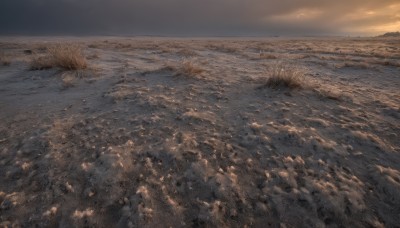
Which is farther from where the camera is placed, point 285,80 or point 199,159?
point 285,80

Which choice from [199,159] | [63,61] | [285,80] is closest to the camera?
[199,159]

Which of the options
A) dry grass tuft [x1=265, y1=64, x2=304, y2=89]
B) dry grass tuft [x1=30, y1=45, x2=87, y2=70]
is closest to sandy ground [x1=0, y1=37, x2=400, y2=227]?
dry grass tuft [x1=265, y1=64, x2=304, y2=89]

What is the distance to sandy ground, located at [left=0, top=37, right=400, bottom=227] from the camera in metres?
1.77

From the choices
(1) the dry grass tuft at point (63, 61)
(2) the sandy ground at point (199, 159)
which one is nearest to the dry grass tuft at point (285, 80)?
(2) the sandy ground at point (199, 159)

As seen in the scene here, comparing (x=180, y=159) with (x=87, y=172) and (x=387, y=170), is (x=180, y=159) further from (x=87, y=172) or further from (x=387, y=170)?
(x=387, y=170)

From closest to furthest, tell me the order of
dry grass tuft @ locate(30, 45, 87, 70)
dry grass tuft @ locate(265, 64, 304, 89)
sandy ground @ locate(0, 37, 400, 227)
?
sandy ground @ locate(0, 37, 400, 227) → dry grass tuft @ locate(265, 64, 304, 89) → dry grass tuft @ locate(30, 45, 87, 70)

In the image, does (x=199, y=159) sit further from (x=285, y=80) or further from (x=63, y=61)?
(x=63, y=61)

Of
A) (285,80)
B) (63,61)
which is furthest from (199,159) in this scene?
(63,61)

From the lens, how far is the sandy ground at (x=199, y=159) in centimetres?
177

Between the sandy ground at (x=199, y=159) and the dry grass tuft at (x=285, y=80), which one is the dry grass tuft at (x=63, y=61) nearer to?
the sandy ground at (x=199, y=159)

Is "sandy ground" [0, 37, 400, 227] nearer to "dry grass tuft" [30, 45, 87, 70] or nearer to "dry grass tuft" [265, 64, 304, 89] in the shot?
"dry grass tuft" [265, 64, 304, 89]

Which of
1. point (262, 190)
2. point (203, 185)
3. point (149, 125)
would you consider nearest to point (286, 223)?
point (262, 190)

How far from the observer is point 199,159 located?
2.34 m

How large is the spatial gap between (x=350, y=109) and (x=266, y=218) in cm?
276
